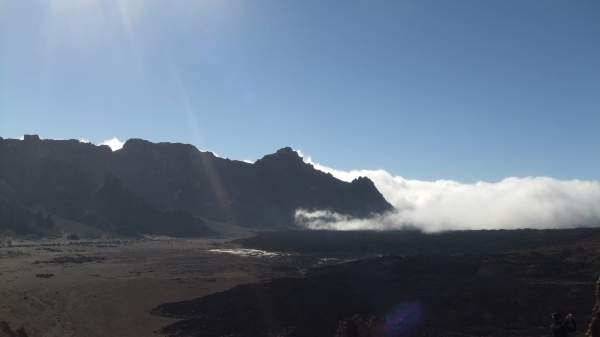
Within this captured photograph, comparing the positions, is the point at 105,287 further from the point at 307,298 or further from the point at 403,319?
the point at 403,319

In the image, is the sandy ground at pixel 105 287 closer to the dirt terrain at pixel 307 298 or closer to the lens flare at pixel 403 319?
the dirt terrain at pixel 307 298

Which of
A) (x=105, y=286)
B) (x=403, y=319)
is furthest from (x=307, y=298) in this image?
(x=105, y=286)

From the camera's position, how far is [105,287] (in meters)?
53.7

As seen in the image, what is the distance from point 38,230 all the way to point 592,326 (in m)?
137

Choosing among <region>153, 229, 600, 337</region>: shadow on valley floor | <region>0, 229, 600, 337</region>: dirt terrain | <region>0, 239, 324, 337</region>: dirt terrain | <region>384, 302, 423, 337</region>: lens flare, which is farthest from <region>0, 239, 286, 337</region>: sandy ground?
<region>384, 302, 423, 337</region>: lens flare

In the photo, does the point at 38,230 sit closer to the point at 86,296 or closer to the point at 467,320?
the point at 86,296

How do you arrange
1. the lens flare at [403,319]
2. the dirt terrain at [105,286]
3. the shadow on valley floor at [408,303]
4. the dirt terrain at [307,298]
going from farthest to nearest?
the dirt terrain at [105,286]
the dirt terrain at [307,298]
the shadow on valley floor at [408,303]
the lens flare at [403,319]

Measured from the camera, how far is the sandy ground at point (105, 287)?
129 ft

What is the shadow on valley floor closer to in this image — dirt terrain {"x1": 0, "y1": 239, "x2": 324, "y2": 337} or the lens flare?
the lens flare

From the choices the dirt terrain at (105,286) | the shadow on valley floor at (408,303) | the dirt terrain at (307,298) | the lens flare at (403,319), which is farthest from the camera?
the dirt terrain at (105,286)

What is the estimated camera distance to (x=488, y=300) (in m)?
42.2

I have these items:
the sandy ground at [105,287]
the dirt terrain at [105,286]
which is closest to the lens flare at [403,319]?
the dirt terrain at [105,286]

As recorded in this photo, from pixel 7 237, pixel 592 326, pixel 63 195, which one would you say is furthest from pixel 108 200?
pixel 592 326

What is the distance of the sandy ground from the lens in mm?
39219
